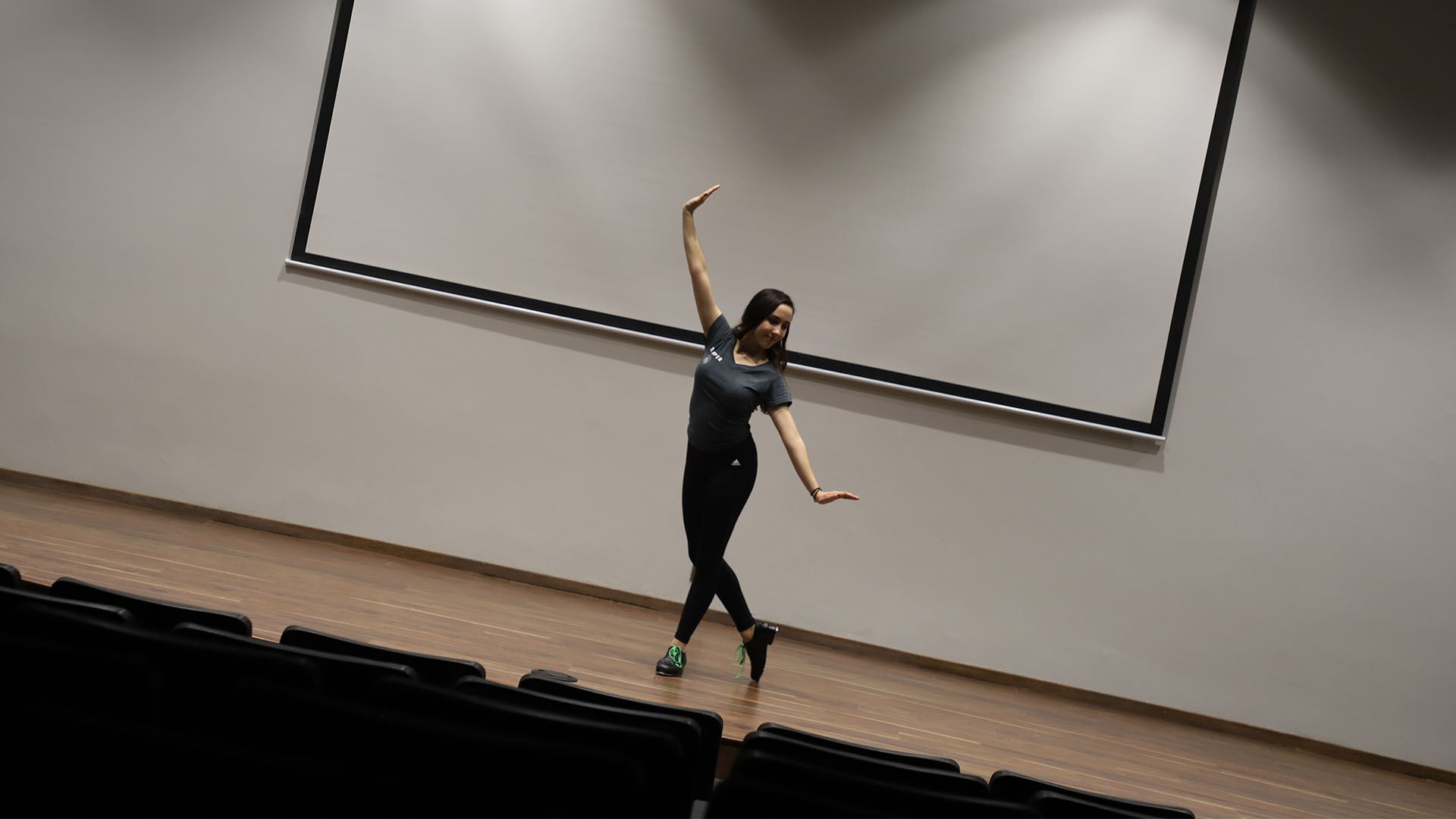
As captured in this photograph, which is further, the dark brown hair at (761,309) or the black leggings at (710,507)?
the black leggings at (710,507)

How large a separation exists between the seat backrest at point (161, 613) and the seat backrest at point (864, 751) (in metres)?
1.05

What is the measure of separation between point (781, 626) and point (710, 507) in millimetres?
1471

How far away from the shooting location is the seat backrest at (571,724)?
1458 mm

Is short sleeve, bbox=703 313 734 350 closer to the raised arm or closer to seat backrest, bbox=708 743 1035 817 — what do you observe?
the raised arm

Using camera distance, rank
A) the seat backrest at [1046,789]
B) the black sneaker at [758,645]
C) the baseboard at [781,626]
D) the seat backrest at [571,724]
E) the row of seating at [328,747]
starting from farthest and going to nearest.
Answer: the baseboard at [781,626] → the black sneaker at [758,645] → the seat backrest at [1046,789] → the seat backrest at [571,724] → the row of seating at [328,747]

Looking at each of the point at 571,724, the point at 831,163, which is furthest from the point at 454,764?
the point at 831,163

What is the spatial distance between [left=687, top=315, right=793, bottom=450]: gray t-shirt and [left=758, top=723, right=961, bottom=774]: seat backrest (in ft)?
4.26

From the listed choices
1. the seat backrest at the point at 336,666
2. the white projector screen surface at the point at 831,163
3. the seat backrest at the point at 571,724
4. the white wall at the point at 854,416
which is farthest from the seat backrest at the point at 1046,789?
the white projector screen surface at the point at 831,163

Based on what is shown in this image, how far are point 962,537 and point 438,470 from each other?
243 centimetres

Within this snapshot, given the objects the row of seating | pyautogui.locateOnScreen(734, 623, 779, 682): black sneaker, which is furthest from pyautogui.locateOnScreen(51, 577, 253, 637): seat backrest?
pyautogui.locateOnScreen(734, 623, 779, 682): black sneaker

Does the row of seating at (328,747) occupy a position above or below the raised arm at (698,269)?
below

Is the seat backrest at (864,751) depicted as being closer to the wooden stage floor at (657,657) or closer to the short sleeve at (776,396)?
the wooden stage floor at (657,657)

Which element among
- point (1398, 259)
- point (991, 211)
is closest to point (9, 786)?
point (991, 211)

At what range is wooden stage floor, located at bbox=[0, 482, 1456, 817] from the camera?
10.1ft
